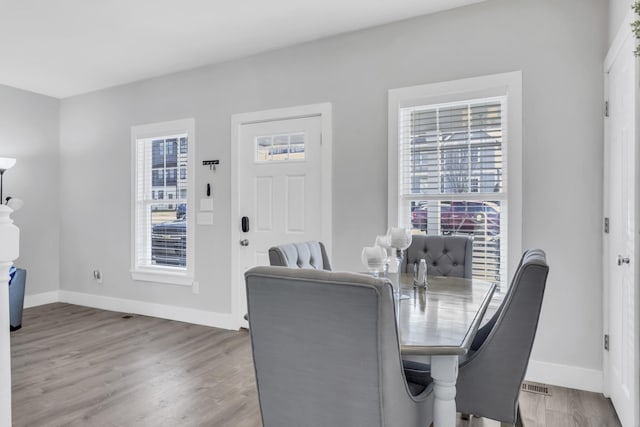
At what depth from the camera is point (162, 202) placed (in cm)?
461

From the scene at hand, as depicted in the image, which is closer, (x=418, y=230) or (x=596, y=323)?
(x=596, y=323)

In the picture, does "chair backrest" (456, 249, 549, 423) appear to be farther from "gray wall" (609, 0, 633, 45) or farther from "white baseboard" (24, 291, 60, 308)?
"white baseboard" (24, 291, 60, 308)

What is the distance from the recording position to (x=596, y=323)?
266 centimetres

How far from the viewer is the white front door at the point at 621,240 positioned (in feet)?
6.40

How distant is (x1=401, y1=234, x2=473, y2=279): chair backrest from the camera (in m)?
2.65

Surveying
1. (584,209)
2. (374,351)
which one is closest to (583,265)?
(584,209)

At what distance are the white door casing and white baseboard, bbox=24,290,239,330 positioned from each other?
0.82ft

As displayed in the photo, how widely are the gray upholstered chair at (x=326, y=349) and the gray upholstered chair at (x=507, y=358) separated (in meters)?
0.40

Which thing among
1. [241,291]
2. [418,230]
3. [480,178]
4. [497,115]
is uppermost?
[497,115]

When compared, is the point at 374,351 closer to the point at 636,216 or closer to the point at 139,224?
the point at 636,216

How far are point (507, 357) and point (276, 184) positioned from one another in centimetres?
272

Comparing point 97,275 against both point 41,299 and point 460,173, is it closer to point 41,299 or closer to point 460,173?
point 41,299

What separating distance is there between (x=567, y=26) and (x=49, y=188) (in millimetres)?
5894

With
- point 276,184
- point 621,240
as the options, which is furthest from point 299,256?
point 621,240
